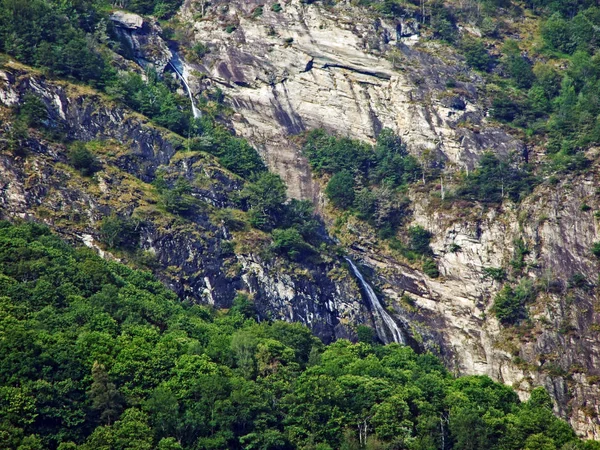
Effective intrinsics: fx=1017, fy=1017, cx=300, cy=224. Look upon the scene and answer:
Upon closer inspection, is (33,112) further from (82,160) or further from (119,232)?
(119,232)

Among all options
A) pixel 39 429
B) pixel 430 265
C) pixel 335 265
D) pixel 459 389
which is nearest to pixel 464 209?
pixel 430 265

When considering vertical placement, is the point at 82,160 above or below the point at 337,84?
below

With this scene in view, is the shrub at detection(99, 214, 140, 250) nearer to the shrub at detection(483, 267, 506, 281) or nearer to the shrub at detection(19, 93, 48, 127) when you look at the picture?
the shrub at detection(19, 93, 48, 127)

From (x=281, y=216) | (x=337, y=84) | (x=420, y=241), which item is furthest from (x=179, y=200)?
(x=337, y=84)

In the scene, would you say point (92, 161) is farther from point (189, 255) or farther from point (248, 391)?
point (248, 391)

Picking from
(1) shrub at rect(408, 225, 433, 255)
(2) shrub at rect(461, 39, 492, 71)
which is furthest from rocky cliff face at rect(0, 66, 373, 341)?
(2) shrub at rect(461, 39, 492, 71)

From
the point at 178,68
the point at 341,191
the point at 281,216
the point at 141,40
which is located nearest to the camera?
the point at 281,216
